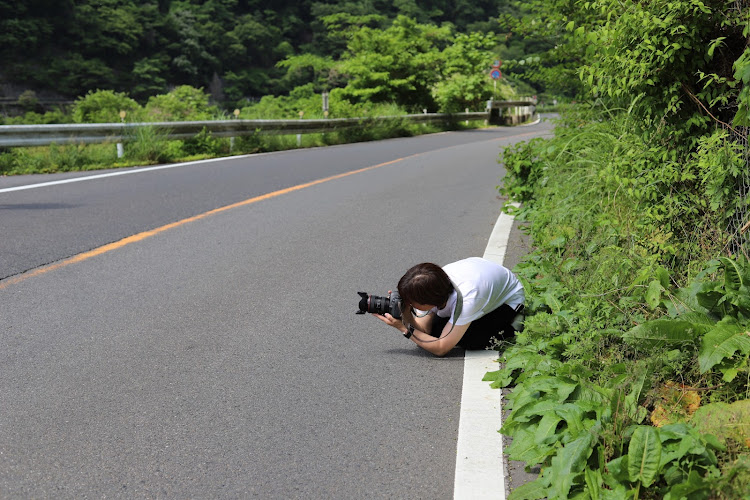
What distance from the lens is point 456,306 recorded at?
443cm

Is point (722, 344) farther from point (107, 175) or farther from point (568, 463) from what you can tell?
point (107, 175)

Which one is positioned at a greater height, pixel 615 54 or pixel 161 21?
pixel 161 21

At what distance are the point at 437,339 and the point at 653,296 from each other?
1194 millimetres

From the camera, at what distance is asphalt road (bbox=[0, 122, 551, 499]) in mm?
3131

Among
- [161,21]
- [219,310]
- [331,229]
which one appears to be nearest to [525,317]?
[219,310]

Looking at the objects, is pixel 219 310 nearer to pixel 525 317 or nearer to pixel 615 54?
pixel 525 317

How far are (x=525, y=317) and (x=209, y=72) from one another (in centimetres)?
6172

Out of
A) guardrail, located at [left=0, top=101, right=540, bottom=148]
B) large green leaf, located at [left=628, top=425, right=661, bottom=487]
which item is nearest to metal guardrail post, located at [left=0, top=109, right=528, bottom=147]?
guardrail, located at [left=0, top=101, right=540, bottom=148]

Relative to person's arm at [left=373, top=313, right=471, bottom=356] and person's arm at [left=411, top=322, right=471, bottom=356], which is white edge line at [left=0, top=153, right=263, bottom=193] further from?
person's arm at [left=411, top=322, right=471, bottom=356]

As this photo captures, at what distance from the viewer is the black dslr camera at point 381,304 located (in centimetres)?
444

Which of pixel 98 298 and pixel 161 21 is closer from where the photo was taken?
pixel 98 298

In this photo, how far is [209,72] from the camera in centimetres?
6294

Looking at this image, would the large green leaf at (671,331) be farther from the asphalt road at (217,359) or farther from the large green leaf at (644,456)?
the asphalt road at (217,359)

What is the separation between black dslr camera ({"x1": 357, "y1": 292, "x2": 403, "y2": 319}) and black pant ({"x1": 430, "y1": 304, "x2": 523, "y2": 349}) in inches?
9.5
